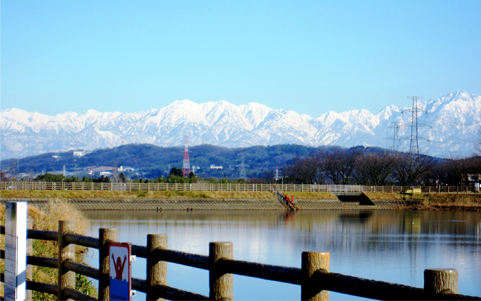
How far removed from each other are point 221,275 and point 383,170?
82.0m

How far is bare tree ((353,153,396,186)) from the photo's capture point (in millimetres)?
83125

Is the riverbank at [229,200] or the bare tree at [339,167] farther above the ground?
the bare tree at [339,167]

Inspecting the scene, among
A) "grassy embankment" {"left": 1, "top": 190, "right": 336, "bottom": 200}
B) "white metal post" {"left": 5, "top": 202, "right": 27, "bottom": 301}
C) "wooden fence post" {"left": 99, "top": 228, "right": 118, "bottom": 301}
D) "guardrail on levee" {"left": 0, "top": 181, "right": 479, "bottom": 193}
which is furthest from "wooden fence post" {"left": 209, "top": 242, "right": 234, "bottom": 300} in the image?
"guardrail on levee" {"left": 0, "top": 181, "right": 479, "bottom": 193}

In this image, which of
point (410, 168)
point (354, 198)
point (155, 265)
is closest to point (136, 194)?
point (354, 198)

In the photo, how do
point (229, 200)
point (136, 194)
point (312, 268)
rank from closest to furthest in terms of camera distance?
point (312, 268), point (136, 194), point (229, 200)

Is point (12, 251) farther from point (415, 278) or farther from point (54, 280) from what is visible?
point (415, 278)

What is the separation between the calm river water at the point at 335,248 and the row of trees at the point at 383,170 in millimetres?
40239

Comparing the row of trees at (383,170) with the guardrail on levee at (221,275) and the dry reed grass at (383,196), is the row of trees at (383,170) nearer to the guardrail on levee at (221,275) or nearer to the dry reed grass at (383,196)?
the dry reed grass at (383,196)

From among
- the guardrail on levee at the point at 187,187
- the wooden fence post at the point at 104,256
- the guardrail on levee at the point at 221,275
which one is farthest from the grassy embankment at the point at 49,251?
the guardrail on levee at the point at 187,187

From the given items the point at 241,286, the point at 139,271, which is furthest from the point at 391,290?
the point at 139,271

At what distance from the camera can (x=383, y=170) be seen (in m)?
83.5

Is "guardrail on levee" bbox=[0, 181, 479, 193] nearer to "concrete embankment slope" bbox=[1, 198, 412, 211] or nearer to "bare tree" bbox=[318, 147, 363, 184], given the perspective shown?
"concrete embankment slope" bbox=[1, 198, 412, 211]

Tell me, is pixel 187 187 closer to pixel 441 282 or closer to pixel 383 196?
pixel 383 196

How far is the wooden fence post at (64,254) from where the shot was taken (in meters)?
6.55
